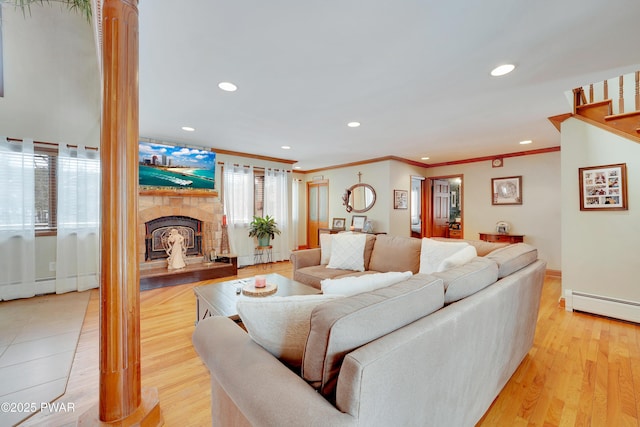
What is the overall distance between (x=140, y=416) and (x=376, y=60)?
8.46 feet

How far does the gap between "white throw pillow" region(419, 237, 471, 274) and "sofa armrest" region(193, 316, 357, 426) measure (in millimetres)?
2034

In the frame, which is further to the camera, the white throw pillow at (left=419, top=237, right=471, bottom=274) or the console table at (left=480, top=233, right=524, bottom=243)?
the console table at (left=480, top=233, right=524, bottom=243)

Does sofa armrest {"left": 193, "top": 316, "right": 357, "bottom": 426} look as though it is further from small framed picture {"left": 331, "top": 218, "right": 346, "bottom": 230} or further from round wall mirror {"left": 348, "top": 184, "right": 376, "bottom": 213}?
small framed picture {"left": 331, "top": 218, "right": 346, "bottom": 230}

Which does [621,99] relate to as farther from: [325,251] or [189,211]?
[189,211]

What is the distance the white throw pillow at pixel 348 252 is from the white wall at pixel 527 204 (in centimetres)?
360

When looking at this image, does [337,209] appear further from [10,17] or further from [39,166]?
[10,17]

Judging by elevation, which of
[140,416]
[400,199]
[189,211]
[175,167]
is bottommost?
[140,416]

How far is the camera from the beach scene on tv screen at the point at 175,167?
4203 millimetres

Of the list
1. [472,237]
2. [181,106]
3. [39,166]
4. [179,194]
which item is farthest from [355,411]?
[472,237]

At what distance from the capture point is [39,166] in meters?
3.05

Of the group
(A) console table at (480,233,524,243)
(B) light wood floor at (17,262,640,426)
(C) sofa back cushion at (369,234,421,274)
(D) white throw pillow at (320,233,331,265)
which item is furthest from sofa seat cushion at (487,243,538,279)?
(A) console table at (480,233,524,243)

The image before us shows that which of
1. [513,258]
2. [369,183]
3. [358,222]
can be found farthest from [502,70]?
[358,222]

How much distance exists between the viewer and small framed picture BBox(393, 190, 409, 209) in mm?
5539

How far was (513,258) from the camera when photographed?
1.78 meters
